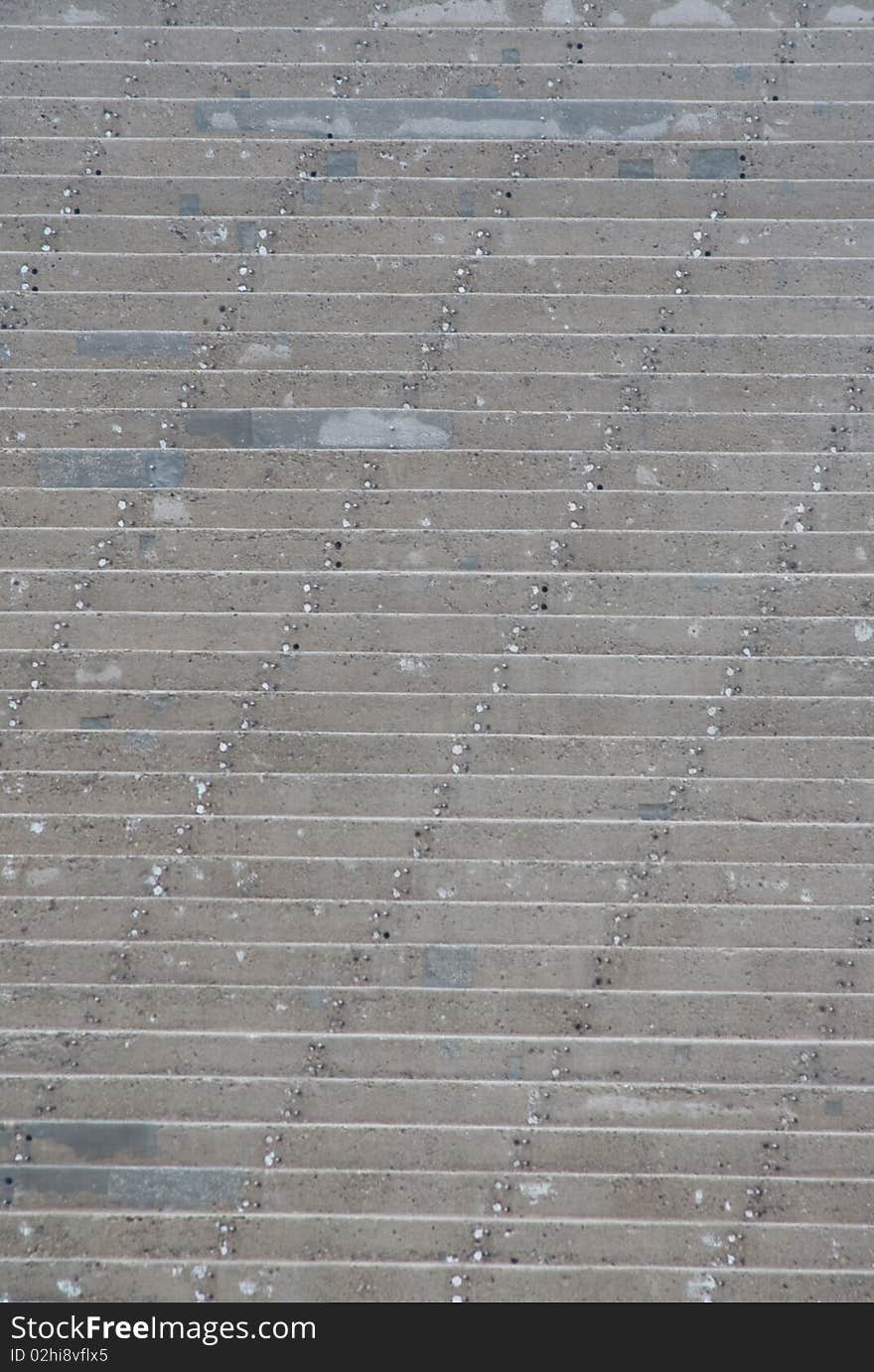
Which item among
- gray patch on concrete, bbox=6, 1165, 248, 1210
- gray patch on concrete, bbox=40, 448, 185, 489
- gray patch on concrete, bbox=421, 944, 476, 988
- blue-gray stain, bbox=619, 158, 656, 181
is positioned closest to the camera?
gray patch on concrete, bbox=6, 1165, 248, 1210

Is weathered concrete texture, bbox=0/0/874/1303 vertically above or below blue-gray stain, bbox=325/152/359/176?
below

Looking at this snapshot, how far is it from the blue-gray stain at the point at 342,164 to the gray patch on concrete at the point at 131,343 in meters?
3.01

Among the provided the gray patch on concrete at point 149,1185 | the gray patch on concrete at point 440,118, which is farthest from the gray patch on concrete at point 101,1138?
the gray patch on concrete at point 440,118

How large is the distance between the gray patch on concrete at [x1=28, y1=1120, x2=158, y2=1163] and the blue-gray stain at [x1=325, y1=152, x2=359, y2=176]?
1279 cm

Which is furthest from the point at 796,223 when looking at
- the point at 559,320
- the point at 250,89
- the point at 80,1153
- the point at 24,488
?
the point at 80,1153

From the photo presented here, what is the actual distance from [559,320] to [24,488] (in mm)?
7545

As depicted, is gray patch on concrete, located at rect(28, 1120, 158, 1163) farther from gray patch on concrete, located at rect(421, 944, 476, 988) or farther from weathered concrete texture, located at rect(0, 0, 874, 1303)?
gray patch on concrete, located at rect(421, 944, 476, 988)

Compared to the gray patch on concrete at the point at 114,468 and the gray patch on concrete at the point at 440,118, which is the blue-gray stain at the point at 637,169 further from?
the gray patch on concrete at the point at 114,468

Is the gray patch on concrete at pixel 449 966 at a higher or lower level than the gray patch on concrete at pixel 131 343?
lower

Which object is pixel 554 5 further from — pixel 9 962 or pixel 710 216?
pixel 9 962

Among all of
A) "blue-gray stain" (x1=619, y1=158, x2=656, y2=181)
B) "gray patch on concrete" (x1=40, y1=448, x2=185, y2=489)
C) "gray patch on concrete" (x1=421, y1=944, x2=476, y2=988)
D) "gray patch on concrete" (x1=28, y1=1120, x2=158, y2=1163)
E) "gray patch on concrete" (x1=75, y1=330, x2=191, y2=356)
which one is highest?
"blue-gray stain" (x1=619, y1=158, x2=656, y2=181)

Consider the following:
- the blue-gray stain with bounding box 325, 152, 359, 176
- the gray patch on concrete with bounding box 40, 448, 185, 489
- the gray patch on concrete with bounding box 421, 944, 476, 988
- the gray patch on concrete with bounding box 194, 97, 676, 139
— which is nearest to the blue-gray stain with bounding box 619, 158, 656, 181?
the gray patch on concrete with bounding box 194, 97, 676, 139

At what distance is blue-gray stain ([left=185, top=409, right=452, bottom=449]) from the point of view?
35.0 feet

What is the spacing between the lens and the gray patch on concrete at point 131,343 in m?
10.7
